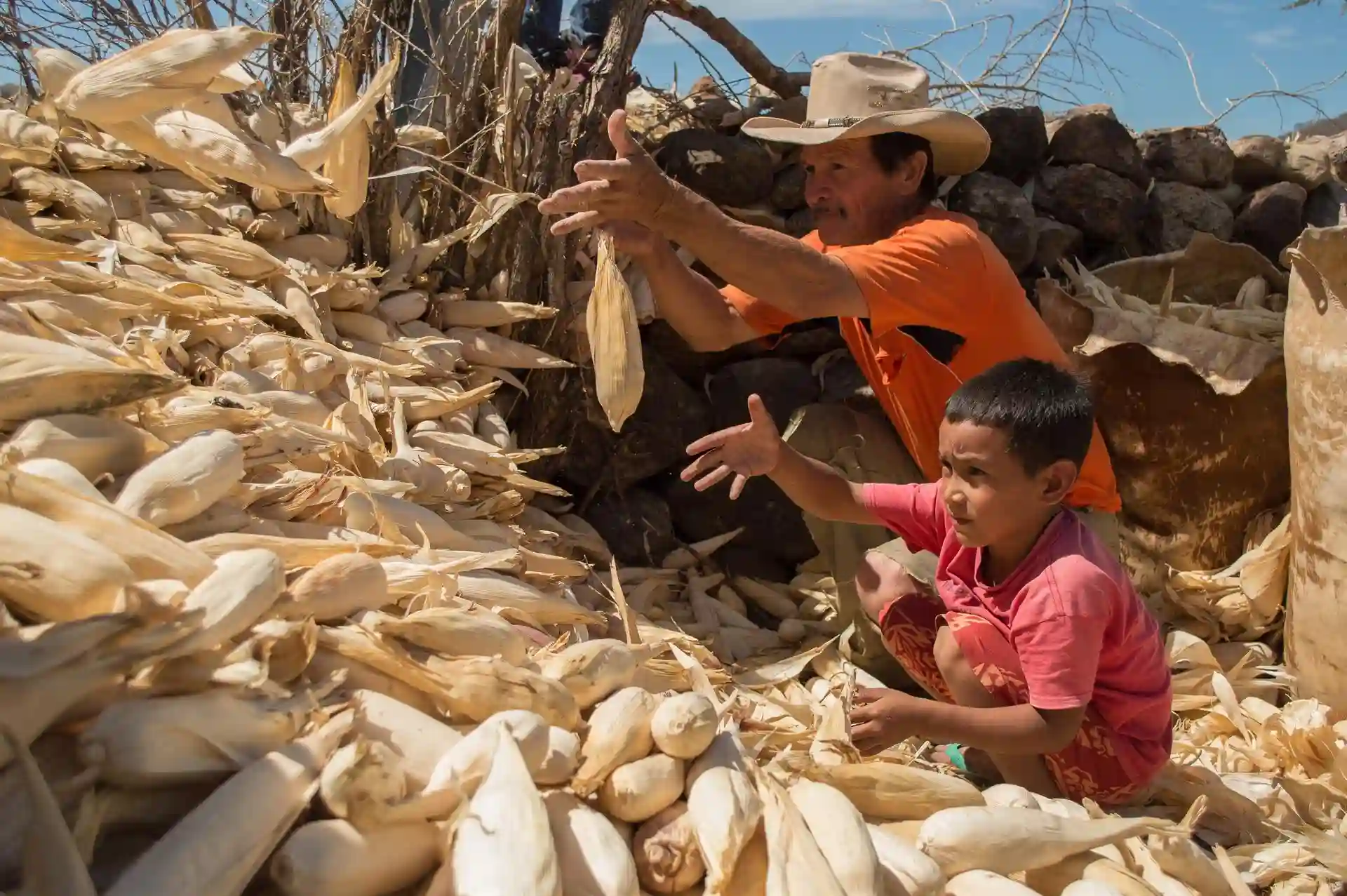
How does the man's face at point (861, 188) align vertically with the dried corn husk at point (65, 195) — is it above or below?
above

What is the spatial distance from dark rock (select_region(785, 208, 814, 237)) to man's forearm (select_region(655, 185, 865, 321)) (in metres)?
1.53

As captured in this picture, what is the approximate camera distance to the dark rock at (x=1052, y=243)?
3691mm

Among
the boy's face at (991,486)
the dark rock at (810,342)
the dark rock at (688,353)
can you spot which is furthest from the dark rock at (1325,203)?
the boy's face at (991,486)

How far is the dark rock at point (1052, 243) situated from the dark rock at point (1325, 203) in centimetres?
111

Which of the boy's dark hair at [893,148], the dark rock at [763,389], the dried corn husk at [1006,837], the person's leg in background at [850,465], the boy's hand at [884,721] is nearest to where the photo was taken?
the dried corn husk at [1006,837]

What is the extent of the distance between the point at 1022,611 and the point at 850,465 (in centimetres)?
133

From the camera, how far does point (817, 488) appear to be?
209 centimetres

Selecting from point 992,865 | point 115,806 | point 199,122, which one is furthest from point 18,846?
point 199,122

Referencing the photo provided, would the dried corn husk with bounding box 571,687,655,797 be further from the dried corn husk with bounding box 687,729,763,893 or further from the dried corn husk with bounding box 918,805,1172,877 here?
the dried corn husk with bounding box 918,805,1172,877

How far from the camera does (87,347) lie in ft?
5.04

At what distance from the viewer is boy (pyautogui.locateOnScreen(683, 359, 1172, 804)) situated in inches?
64.4

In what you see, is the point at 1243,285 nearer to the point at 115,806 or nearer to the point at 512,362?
the point at 512,362

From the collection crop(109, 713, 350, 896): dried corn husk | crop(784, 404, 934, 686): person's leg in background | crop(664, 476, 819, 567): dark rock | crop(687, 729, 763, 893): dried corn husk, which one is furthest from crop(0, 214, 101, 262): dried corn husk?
crop(664, 476, 819, 567): dark rock

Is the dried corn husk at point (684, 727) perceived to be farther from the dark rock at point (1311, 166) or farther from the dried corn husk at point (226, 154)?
the dark rock at point (1311, 166)
